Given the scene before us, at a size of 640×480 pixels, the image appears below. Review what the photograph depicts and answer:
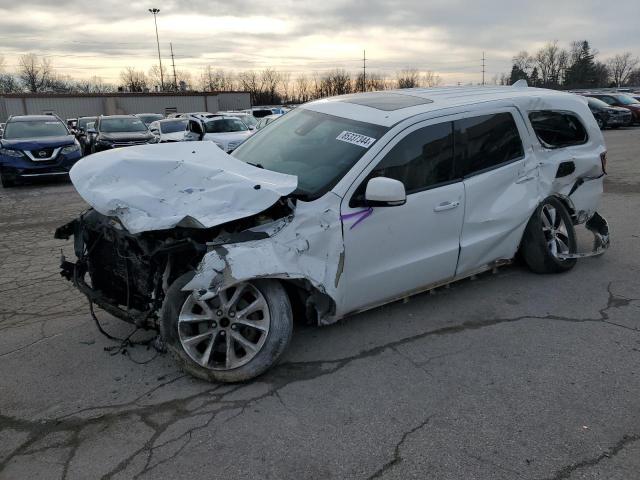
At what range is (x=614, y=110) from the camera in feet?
79.4

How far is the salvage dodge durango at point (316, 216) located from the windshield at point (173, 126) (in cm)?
1367

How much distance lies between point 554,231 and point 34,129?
12.8 metres

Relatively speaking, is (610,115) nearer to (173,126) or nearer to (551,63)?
(173,126)

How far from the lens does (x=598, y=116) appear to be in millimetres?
24781

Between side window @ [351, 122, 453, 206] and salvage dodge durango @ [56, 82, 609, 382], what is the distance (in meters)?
0.01

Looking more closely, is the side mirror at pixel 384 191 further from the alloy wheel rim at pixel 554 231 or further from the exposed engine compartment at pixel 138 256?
the alloy wheel rim at pixel 554 231

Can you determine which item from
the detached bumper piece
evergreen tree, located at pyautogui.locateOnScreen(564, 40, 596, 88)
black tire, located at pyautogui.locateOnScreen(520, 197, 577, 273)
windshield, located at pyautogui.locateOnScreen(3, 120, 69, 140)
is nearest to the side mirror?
black tire, located at pyautogui.locateOnScreen(520, 197, 577, 273)

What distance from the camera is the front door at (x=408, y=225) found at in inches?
138

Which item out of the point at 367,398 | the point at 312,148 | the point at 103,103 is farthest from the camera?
the point at 103,103

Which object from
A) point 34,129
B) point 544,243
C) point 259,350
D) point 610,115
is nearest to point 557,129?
point 544,243

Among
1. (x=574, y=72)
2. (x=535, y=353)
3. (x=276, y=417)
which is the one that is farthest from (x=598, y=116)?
(x=574, y=72)

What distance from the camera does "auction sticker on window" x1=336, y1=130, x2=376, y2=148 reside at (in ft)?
12.2

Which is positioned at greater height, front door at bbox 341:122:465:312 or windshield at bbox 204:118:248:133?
windshield at bbox 204:118:248:133

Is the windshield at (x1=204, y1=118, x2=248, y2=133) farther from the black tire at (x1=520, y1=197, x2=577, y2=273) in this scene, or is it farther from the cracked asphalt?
the black tire at (x1=520, y1=197, x2=577, y2=273)
